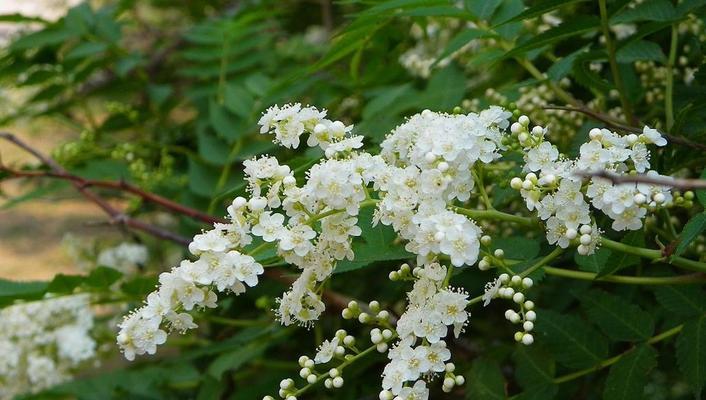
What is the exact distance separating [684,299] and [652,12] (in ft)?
1.84

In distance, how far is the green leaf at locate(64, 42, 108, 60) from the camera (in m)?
2.62

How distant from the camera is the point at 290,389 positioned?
1.32 m

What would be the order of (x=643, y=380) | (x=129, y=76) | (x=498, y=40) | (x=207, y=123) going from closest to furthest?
(x=643, y=380) → (x=498, y=40) → (x=207, y=123) → (x=129, y=76)

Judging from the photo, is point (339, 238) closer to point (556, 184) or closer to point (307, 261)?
point (307, 261)

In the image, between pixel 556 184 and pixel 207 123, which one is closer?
pixel 556 184

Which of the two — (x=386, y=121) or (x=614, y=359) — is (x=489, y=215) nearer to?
(x=614, y=359)

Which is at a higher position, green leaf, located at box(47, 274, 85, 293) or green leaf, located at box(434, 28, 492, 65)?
green leaf, located at box(434, 28, 492, 65)

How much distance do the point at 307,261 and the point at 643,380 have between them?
627 mm

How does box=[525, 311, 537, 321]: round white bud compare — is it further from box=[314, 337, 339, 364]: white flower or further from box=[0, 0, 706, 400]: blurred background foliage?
box=[314, 337, 339, 364]: white flower

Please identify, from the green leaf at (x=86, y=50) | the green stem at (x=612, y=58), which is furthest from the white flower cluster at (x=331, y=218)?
the green leaf at (x=86, y=50)

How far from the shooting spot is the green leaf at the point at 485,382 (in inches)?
63.5

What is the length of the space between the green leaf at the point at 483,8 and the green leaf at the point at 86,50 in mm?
1326

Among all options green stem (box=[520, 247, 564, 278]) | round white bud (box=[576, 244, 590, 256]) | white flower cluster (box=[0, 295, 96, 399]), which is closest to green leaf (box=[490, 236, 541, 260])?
green stem (box=[520, 247, 564, 278])

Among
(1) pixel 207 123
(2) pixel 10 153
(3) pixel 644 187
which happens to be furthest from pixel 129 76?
(3) pixel 644 187
